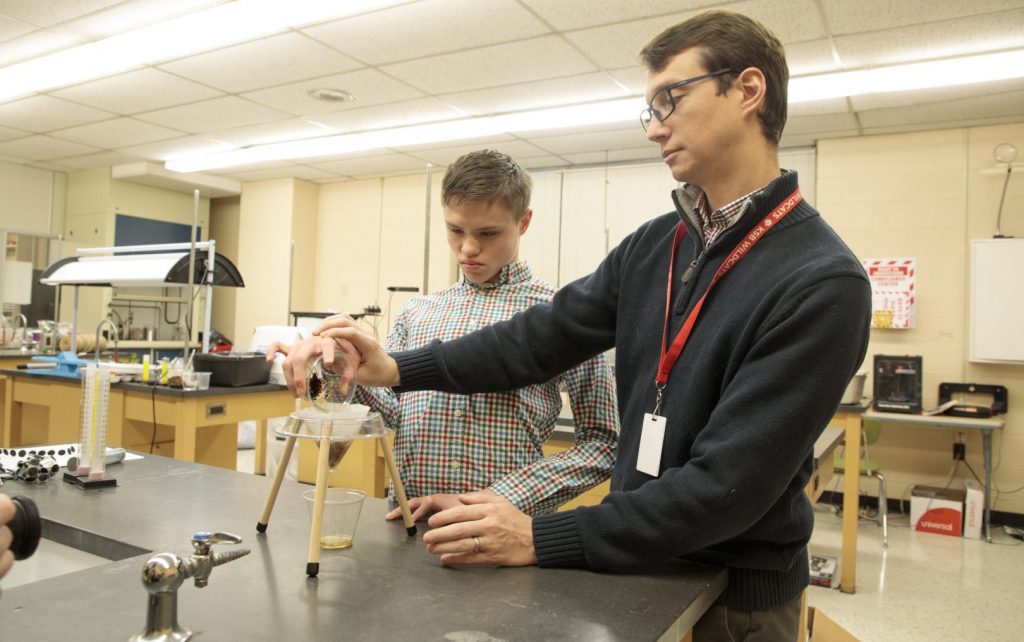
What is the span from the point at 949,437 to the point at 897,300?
0.98 metres

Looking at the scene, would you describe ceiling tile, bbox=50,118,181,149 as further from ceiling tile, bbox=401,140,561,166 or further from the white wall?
the white wall

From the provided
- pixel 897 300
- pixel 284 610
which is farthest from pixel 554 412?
pixel 897 300

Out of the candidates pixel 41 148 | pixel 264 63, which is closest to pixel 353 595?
pixel 264 63

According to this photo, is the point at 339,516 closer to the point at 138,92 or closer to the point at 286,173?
the point at 138,92

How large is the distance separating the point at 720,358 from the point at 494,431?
1.58ft

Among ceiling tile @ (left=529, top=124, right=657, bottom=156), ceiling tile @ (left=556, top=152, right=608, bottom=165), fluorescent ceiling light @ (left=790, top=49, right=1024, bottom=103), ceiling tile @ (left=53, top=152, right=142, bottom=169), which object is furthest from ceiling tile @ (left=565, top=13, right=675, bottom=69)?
ceiling tile @ (left=53, top=152, right=142, bottom=169)

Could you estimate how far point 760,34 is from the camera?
0.99m

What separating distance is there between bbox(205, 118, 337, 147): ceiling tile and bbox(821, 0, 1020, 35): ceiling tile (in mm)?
3627

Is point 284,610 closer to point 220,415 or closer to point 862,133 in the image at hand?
point 220,415

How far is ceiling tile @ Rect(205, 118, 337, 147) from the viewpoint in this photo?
209 inches

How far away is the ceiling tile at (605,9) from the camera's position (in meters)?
3.19

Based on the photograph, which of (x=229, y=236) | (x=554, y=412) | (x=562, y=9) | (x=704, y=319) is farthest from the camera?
(x=229, y=236)

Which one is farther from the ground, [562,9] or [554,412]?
[562,9]

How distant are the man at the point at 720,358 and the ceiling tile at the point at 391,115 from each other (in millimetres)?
3879
